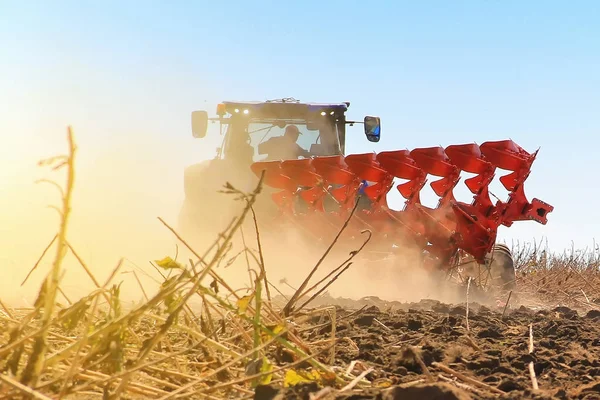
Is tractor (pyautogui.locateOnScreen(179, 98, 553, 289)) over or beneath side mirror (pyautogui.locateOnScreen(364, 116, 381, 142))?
beneath

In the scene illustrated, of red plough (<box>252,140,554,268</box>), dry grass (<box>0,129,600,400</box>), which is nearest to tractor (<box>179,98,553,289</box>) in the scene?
red plough (<box>252,140,554,268</box>)

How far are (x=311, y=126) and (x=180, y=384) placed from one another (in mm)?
9362

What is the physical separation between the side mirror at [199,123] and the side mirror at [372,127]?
2384mm

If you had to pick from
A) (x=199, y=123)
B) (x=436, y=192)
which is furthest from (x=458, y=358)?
(x=199, y=123)

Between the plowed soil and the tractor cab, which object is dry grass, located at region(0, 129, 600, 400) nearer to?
the plowed soil

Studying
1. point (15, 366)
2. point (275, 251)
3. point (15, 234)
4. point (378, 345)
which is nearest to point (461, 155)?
point (275, 251)

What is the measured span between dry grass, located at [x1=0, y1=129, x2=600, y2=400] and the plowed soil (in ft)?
0.51

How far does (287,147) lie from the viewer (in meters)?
10.9

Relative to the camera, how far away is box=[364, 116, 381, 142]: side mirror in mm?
10875

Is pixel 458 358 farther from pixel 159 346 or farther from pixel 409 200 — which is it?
pixel 409 200

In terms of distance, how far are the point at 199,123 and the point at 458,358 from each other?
8.07 metres

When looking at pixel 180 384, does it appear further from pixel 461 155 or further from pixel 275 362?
pixel 461 155

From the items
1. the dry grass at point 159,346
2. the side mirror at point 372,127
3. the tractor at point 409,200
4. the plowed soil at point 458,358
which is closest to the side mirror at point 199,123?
the tractor at point 409,200

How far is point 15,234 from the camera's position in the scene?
13180mm
